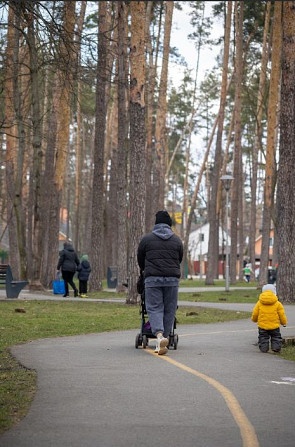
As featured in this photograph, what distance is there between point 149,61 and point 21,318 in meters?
41.7

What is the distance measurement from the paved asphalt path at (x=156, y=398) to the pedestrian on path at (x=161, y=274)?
20.4 inches

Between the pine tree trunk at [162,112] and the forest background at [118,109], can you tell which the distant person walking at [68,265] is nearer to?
the forest background at [118,109]

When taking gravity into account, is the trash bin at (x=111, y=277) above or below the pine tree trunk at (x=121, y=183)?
below

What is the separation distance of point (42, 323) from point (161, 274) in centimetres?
595

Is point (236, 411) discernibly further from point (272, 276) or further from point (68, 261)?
point (272, 276)

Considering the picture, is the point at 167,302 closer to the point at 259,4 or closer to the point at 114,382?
the point at 114,382

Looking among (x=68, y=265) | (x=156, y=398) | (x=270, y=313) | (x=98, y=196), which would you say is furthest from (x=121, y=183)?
(x=156, y=398)

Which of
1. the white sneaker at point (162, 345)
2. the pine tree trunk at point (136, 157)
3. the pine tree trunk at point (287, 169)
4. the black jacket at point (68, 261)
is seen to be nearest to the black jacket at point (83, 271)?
the black jacket at point (68, 261)

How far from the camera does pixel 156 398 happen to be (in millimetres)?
8727

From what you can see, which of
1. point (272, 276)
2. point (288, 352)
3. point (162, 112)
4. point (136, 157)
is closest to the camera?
point (288, 352)

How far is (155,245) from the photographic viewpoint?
44.6ft

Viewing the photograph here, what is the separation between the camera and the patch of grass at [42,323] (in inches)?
346

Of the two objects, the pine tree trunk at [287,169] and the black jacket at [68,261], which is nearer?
the pine tree trunk at [287,169]

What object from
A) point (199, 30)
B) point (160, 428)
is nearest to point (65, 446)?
point (160, 428)
